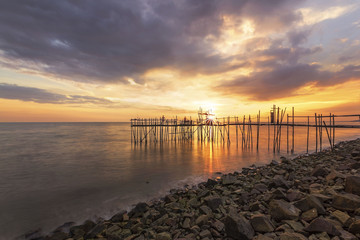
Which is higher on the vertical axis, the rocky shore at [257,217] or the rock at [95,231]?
the rocky shore at [257,217]

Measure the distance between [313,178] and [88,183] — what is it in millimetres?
15173

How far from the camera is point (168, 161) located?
19.7m

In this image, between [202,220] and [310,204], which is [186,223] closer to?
[202,220]

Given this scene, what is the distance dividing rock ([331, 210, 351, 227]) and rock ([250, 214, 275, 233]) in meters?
1.60

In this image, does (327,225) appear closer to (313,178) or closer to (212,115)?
(313,178)

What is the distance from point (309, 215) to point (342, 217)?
691 millimetres

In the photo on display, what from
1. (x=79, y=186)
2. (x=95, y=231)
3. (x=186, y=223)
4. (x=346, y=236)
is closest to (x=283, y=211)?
(x=346, y=236)

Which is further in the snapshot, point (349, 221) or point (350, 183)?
point (350, 183)

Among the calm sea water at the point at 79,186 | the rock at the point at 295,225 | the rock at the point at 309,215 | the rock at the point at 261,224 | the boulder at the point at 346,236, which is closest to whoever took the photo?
the boulder at the point at 346,236

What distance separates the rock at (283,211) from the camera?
4.64 m

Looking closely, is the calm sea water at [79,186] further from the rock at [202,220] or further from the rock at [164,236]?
the rock at [202,220]

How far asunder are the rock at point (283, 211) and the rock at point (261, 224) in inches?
16.8

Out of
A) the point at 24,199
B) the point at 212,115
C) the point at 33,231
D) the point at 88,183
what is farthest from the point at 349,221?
the point at 212,115

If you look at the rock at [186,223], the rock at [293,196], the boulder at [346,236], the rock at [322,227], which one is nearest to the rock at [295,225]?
the rock at [322,227]
